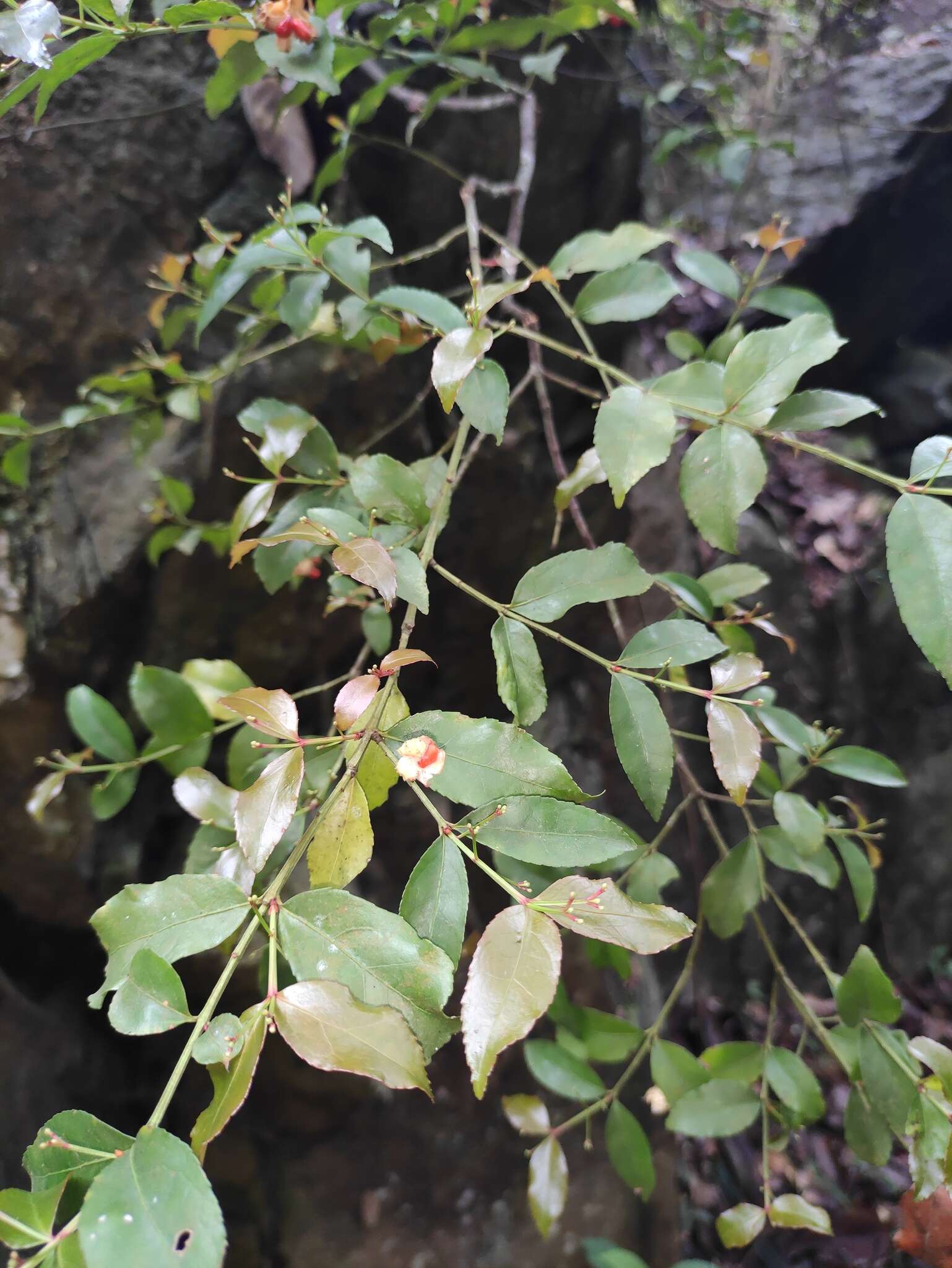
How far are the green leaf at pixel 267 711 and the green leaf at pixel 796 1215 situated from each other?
0.76 meters

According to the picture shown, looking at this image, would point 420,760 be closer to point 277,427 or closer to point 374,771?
point 374,771

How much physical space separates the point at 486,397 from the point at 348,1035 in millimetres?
447

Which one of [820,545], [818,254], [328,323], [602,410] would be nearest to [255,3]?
[328,323]

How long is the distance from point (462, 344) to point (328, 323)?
0.41 meters

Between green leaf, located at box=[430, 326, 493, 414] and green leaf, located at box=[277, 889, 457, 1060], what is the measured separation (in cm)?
34

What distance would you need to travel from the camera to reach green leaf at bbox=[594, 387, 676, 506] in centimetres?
49

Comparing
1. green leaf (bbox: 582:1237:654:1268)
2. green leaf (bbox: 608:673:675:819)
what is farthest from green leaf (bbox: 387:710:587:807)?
green leaf (bbox: 582:1237:654:1268)

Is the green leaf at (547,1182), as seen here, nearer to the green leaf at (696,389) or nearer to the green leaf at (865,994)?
the green leaf at (865,994)

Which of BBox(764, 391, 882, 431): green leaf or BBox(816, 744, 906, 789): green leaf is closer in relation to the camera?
BBox(764, 391, 882, 431): green leaf

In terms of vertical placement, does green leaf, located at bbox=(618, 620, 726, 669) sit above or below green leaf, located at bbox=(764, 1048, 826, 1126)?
above

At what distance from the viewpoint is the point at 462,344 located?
0.50m

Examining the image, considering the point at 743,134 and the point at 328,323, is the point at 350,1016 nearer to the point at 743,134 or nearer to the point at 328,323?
the point at 328,323

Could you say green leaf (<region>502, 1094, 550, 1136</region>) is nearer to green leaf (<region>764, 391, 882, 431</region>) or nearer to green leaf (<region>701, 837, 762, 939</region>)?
green leaf (<region>701, 837, 762, 939</region>)

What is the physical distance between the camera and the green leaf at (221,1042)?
1.18 feet
